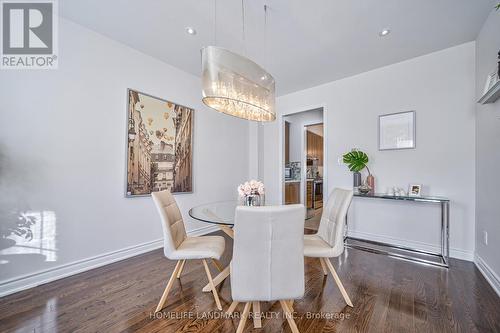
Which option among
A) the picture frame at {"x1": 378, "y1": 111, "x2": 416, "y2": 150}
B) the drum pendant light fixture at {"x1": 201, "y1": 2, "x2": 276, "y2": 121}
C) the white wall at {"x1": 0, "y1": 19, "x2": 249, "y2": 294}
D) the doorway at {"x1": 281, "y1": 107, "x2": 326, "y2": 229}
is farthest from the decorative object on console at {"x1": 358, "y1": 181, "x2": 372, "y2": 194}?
the white wall at {"x1": 0, "y1": 19, "x2": 249, "y2": 294}

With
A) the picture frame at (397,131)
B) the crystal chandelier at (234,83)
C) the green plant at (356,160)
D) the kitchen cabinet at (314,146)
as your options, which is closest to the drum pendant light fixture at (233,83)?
the crystal chandelier at (234,83)

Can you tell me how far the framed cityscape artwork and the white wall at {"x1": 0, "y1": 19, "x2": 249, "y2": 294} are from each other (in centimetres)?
10

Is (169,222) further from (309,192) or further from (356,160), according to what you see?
(309,192)

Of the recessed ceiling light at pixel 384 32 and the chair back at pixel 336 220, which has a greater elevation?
the recessed ceiling light at pixel 384 32

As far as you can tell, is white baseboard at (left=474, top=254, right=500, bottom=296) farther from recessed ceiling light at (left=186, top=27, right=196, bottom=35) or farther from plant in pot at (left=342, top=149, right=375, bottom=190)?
recessed ceiling light at (left=186, top=27, right=196, bottom=35)

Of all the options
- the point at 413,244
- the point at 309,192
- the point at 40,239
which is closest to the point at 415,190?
the point at 413,244

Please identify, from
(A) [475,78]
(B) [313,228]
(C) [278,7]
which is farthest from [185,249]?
(A) [475,78]

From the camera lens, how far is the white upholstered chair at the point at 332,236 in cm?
170

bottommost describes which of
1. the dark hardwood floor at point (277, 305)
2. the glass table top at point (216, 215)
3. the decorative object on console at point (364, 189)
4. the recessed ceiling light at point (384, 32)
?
the dark hardwood floor at point (277, 305)

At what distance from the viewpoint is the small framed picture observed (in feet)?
8.90

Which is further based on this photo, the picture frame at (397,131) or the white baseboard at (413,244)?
the picture frame at (397,131)

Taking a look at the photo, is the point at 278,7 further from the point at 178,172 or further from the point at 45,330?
the point at 45,330

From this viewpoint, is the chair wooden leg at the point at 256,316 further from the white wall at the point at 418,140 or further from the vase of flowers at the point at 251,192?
the white wall at the point at 418,140

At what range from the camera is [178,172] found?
3.20 meters
